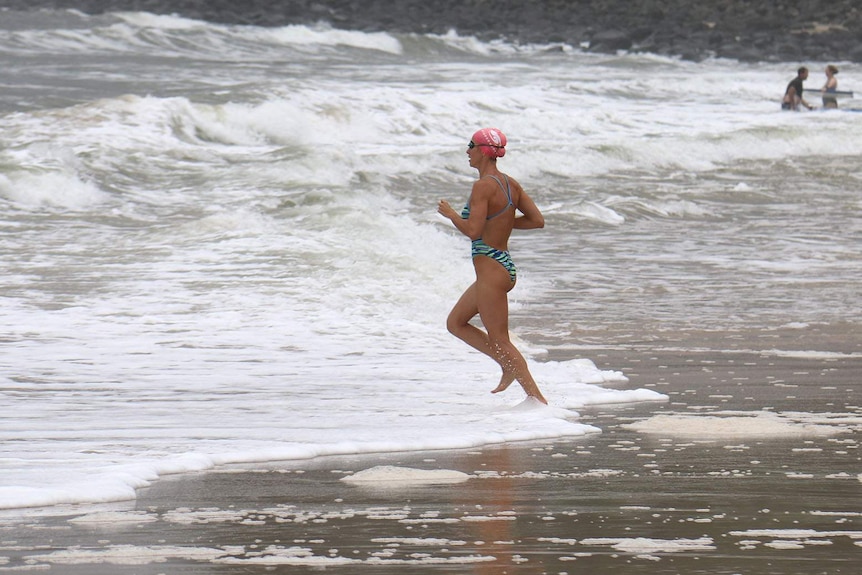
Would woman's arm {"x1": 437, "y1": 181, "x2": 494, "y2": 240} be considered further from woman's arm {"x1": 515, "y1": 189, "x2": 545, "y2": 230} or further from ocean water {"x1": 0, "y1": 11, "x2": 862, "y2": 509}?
ocean water {"x1": 0, "y1": 11, "x2": 862, "y2": 509}

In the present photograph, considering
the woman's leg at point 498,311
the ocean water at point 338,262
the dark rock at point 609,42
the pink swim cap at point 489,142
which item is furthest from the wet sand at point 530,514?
the dark rock at point 609,42

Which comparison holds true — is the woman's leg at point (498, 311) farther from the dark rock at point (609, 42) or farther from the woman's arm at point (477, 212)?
the dark rock at point (609, 42)

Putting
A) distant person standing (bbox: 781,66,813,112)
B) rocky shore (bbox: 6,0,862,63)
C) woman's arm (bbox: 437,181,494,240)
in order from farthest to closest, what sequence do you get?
rocky shore (bbox: 6,0,862,63), distant person standing (bbox: 781,66,813,112), woman's arm (bbox: 437,181,494,240)

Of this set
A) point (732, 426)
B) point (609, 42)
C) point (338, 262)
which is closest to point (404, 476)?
point (732, 426)

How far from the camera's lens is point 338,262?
12242 mm

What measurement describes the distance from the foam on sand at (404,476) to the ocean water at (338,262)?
0.47m

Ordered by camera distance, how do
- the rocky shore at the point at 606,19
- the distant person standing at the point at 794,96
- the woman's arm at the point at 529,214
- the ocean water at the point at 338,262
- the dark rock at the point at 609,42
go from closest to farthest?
the ocean water at the point at 338,262 → the woman's arm at the point at 529,214 → the distant person standing at the point at 794,96 → the dark rock at the point at 609,42 → the rocky shore at the point at 606,19

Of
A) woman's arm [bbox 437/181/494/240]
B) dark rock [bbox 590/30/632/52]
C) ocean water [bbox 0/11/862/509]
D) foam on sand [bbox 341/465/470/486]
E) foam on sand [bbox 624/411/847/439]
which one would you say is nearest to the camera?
foam on sand [bbox 341/465/470/486]

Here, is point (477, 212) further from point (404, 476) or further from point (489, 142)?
point (404, 476)

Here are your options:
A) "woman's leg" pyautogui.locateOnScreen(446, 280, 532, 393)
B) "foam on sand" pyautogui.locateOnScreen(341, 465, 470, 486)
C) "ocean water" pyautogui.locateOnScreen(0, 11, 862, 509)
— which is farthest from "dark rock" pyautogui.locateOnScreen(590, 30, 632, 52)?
"foam on sand" pyautogui.locateOnScreen(341, 465, 470, 486)

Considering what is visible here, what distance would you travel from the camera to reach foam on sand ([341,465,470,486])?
5684 mm

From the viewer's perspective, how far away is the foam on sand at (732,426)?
21.6 feet

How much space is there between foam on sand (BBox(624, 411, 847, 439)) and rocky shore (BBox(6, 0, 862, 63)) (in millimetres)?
53695

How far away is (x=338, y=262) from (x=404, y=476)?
21.5 feet
